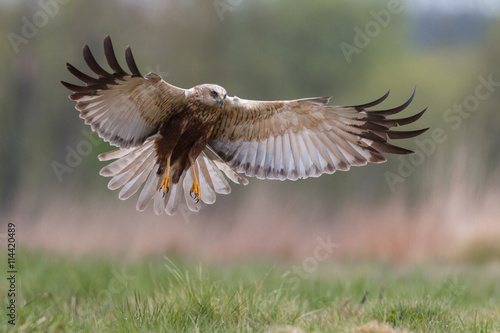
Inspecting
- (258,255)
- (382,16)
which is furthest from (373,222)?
(382,16)

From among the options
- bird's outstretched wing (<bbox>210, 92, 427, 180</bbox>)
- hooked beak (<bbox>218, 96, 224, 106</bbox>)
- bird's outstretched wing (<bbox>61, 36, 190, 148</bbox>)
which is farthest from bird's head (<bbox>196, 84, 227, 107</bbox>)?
bird's outstretched wing (<bbox>210, 92, 427, 180</bbox>)

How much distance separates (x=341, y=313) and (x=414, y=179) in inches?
356

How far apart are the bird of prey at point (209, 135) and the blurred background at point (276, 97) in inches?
165

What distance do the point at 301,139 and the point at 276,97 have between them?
11666mm

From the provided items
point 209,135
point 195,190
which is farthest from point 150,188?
point 209,135

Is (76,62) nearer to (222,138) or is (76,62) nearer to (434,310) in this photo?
(222,138)

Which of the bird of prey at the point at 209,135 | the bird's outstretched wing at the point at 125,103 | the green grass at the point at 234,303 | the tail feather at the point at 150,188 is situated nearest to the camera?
the green grass at the point at 234,303

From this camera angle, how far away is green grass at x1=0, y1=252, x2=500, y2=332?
4.49 metres

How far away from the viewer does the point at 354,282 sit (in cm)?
716

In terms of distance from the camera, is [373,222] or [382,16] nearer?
[373,222]

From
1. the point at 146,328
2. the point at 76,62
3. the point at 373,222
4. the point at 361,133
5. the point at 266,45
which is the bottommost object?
the point at 146,328

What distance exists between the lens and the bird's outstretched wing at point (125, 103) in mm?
4777

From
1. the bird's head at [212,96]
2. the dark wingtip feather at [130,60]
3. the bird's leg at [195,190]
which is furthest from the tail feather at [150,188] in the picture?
the dark wingtip feather at [130,60]

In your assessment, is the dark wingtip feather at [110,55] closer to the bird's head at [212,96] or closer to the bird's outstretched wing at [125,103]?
the bird's outstretched wing at [125,103]
